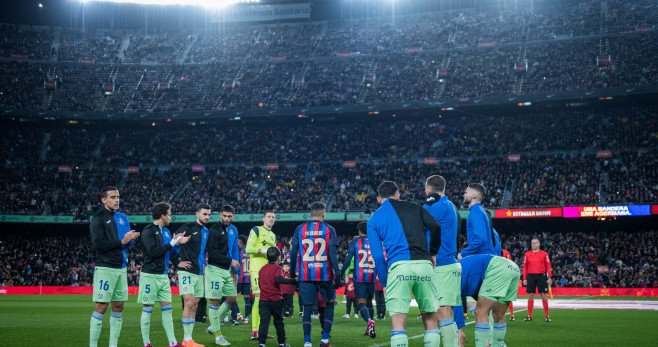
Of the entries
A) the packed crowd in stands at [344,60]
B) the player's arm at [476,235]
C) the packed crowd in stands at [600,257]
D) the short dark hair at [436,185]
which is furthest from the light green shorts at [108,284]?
the packed crowd in stands at [344,60]

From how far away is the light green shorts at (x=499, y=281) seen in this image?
28.6 ft

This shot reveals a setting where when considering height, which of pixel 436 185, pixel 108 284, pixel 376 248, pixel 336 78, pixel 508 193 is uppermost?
pixel 336 78

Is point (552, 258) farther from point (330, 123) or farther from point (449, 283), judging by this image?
point (449, 283)

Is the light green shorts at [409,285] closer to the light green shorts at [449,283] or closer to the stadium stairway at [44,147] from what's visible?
the light green shorts at [449,283]

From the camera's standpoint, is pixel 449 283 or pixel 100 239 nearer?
pixel 449 283

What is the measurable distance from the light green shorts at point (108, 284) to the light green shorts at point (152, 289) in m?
0.55

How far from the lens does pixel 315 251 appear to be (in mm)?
10867

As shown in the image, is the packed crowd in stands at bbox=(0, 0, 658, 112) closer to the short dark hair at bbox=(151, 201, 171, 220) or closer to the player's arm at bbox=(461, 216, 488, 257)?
the player's arm at bbox=(461, 216, 488, 257)

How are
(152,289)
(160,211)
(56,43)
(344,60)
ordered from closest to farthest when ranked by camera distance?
(152,289), (160,211), (344,60), (56,43)

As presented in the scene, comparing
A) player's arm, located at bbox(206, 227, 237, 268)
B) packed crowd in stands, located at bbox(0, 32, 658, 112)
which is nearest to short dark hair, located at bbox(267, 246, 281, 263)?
player's arm, located at bbox(206, 227, 237, 268)

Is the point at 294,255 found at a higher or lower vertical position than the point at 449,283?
higher

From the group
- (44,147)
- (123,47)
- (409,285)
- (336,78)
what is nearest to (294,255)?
(409,285)

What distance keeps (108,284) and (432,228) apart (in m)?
5.09

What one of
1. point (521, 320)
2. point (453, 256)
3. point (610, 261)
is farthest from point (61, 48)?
point (453, 256)
